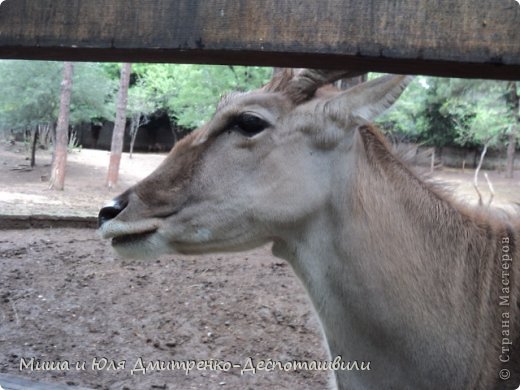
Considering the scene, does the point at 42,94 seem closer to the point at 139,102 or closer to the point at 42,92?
the point at 42,92

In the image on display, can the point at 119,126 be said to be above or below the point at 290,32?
below

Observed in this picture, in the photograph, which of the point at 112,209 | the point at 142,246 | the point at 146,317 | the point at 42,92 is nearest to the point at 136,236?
the point at 142,246

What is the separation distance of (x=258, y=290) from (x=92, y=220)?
4.22 meters

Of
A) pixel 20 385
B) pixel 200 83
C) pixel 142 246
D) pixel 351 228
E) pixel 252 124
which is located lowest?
pixel 20 385

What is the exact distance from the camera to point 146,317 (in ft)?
20.6

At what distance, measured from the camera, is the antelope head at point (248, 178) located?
2.83m

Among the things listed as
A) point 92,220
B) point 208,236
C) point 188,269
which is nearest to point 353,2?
point 208,236

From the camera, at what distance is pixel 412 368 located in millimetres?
2697

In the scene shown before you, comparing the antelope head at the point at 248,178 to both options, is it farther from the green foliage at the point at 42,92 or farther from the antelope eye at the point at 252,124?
the green foliage at the point at 42,92

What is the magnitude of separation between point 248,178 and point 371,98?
28.5 inches

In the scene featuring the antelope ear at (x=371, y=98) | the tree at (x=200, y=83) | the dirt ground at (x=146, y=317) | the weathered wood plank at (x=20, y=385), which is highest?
the tree at (x=200, y=83)

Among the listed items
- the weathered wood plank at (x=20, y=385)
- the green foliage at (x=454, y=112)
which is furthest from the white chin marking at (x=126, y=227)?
the green foliage at (x=454, y=112)

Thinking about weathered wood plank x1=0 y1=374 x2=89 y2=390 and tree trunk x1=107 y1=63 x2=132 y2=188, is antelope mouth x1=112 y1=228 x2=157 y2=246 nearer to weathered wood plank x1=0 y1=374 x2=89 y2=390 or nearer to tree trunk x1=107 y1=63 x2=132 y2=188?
weathered wood plank x1=0 y1=374 x2=89 y2=390

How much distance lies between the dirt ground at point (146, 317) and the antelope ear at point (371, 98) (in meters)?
1.28
